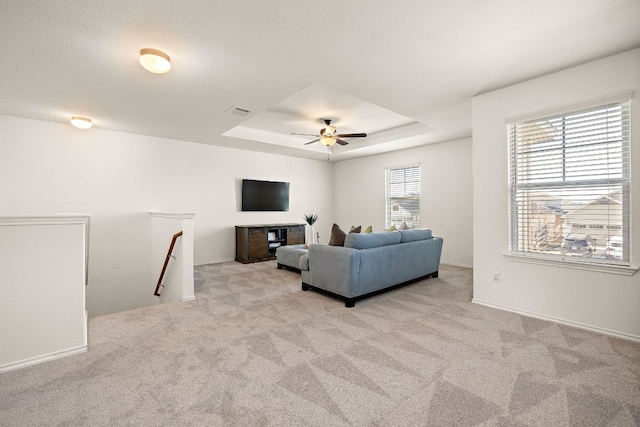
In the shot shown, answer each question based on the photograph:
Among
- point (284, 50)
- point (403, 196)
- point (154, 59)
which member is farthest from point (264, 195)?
point (284, 50)

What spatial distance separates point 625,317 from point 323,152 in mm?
6014

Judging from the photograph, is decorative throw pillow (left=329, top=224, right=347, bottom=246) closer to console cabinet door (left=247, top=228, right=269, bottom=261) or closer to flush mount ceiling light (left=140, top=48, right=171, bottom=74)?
flush mount ceiling light (left=140, top=48, right=171, bottom=74)

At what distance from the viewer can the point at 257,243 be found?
640 cm

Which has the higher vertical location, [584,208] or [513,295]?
[584,208]

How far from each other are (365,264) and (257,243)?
3.43 metres

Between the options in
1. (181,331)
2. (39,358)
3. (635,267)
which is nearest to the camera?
(39,358)

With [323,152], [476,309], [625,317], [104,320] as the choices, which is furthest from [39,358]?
[323,152]

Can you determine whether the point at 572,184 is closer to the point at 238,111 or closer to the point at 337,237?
the point at 337,237

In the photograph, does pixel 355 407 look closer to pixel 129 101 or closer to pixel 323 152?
pixel 129 101

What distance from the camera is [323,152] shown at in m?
7.40

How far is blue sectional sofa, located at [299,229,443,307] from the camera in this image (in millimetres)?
3512

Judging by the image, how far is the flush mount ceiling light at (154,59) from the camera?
2.63 meters

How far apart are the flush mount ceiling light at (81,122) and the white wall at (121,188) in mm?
506

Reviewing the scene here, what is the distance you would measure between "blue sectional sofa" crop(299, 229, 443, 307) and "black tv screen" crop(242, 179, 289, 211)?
3.20 meters
